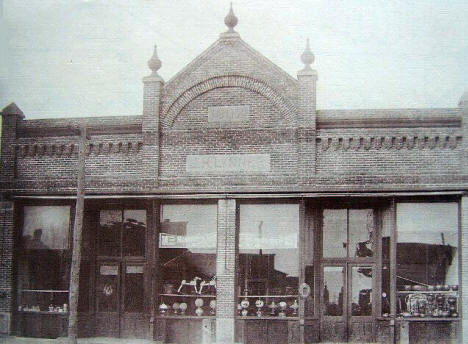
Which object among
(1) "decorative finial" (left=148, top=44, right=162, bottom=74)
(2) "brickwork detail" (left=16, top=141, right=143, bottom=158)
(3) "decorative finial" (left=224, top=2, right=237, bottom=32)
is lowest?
(2) "brickwork detail" (left=16, top=141, right=143, bottom=158)

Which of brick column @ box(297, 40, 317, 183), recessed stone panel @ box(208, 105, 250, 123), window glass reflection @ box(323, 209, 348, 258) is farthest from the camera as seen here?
recessed stone panel @ box(208, 105, 250, 123)

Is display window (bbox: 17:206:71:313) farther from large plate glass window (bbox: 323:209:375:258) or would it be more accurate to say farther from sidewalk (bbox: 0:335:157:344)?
large plate glass window (bbox: 323:209:375:258)

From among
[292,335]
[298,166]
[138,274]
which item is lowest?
[292,335]

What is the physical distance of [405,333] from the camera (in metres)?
15.4

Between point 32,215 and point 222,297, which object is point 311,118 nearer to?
point 222,297

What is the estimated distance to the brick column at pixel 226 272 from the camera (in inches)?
615

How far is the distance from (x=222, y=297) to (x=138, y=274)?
2.48m

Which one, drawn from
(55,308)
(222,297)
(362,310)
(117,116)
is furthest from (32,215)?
(362,310)

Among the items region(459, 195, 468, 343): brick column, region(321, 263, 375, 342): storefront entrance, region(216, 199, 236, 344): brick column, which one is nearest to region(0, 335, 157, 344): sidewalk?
region(216, 199, 236, 344): brick column

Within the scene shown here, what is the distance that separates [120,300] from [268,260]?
4238 mm

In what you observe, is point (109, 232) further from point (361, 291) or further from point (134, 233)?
point (361, 291)

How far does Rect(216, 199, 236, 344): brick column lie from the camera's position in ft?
51.2

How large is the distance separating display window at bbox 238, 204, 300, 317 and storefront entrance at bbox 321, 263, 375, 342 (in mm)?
841

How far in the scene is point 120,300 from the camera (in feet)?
54.1
